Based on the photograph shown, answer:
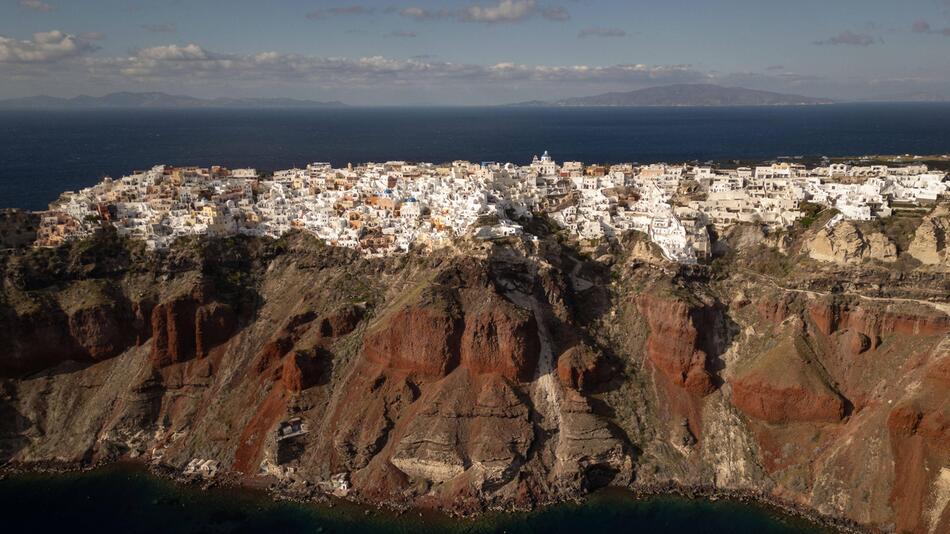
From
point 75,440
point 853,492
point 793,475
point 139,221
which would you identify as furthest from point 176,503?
point 853,492

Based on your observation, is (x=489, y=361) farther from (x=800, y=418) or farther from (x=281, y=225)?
(x=281, y=225)

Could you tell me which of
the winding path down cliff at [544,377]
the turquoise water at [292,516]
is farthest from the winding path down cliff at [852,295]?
the winding path down cliff at [544,377]

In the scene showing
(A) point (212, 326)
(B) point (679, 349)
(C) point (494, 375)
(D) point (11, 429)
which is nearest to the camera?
(C) point (494, 375)

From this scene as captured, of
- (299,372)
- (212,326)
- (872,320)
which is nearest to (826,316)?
(872,320)

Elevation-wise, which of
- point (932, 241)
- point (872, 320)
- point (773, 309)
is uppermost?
point (932, 241)

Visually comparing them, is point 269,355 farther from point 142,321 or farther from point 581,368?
point 581,368

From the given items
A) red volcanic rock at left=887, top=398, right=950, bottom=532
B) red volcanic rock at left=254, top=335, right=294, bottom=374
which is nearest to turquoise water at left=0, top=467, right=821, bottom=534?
red volcanic rock at left=887, top=398, right=950, bottom=532

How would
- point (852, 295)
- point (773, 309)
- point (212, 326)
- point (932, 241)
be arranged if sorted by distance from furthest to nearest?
point (212, 326) → point (773, 309) → point (852, 295) → point (932, 241)
